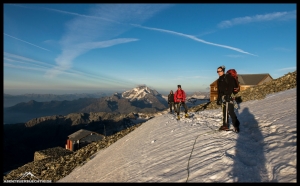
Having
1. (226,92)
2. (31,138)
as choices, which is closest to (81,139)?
(226,92)

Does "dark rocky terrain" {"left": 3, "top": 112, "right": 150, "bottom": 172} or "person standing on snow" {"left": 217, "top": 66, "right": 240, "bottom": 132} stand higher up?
"person standing on snow" {"left": 217, "top": 66, "right": 240, "bottom": 132}

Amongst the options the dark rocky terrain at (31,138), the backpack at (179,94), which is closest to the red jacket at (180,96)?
the backpack at (179,94)

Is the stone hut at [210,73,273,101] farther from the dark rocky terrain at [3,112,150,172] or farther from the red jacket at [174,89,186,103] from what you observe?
the dark rocky terrain at [3,112,150,172]

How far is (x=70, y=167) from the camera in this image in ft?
47.5

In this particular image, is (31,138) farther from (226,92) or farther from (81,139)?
(226,92)

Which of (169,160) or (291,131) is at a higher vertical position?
(291,131)

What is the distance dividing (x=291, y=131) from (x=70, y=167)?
13934mm

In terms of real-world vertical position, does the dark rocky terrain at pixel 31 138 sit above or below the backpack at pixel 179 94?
below

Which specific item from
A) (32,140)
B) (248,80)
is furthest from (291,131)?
(32,140)

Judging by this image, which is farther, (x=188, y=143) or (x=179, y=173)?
(x=188, y=143)

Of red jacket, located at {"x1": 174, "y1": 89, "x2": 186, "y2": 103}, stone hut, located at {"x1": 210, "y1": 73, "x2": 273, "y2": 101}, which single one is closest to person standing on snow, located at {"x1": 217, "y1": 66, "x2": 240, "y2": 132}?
red jacket, located at {"x1": 174, "y1": 89, "x2": 186, "y2": 103}

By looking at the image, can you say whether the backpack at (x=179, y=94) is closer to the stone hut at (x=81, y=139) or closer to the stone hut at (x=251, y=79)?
the stone hut at (x=251, y=79)

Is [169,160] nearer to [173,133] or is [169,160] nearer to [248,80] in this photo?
[173,133]

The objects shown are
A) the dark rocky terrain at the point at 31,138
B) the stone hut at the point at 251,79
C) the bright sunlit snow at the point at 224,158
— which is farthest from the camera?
the dark rocky terrain at the point at 31,138
